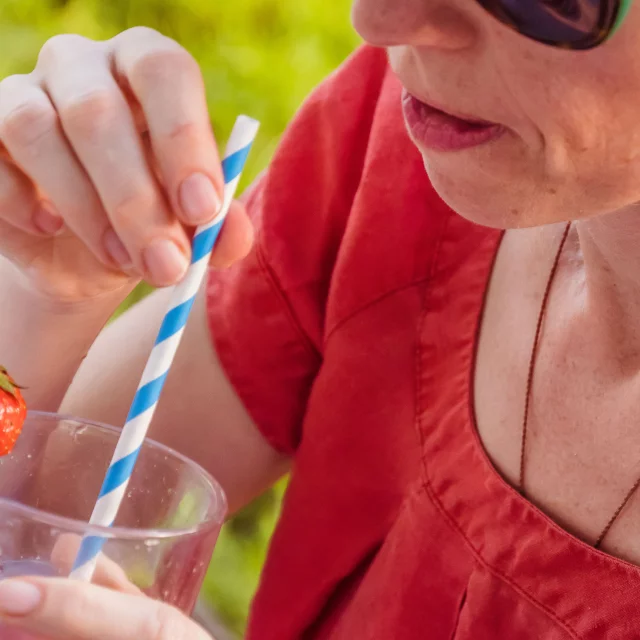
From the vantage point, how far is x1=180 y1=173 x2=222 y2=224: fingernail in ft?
1.83

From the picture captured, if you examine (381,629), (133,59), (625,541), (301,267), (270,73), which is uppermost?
(133,59)

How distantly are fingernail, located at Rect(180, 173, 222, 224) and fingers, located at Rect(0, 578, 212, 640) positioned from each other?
241mm

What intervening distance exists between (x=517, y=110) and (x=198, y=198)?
211mm

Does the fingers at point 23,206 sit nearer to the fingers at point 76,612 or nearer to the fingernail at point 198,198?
the fingernail at point 198,198

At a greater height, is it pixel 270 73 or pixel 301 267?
pixel 270 73

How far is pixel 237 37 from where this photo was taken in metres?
1.30

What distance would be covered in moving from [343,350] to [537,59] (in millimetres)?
389

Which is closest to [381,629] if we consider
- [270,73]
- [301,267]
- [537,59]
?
[301,267]

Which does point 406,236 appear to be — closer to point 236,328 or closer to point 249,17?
point 236,328

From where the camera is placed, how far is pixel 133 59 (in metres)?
0.61

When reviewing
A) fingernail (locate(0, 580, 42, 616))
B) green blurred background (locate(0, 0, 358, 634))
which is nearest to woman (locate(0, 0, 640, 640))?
fingernail (locate(0, 580, 42, 616))

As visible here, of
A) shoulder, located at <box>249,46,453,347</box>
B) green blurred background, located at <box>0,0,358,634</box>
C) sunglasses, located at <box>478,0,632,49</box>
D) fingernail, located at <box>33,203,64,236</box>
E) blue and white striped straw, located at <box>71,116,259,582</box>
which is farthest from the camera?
green blurred background, located at <box>0,0,358,634</box>

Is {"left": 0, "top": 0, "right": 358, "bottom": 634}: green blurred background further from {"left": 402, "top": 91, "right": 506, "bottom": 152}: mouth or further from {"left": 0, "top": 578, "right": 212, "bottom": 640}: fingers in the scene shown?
{"left": 0, "top": 578, "right": 212, "bottom": 640}: fingers

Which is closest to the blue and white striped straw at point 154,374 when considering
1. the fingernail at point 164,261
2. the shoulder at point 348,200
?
the fingernail at point 164,261
